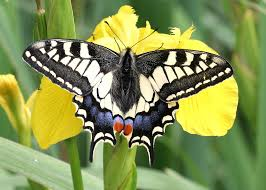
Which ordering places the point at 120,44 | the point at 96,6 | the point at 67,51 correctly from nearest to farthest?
the point at 67,51, the point at 120,44, the point at 96,6

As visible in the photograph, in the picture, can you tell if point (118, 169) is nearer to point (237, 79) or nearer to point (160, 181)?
point (160, 181)

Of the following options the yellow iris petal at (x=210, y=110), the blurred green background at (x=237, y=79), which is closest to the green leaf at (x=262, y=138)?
the blurred green background at (x=237, y=79)

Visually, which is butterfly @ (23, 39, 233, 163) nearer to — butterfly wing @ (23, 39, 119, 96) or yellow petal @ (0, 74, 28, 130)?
butterfly wing @ (23, 39, 119, 96)

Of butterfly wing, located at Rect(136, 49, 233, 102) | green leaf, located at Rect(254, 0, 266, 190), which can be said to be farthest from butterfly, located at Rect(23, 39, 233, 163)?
green leaf, located at Rect(254, 0, 266, 190)

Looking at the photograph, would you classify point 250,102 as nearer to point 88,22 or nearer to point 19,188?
point 19,188

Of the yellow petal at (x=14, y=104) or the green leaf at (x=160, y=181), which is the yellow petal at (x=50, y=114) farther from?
the green leaf at (x=160, y=181)

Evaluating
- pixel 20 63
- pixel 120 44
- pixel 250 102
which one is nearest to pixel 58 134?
pixel 120 44

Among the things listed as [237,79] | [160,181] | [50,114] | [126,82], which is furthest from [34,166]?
[237,79]
